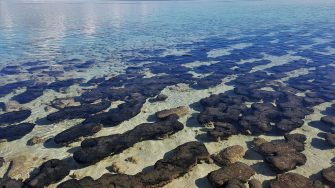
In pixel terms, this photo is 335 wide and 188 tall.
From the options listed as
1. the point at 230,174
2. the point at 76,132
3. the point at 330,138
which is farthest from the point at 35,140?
the point at 330,138

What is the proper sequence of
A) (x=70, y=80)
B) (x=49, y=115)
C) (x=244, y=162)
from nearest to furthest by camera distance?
(x=244, y=162), (x=49, y=115), (x=70, y=80)

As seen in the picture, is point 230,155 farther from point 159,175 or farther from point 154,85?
point 154,85

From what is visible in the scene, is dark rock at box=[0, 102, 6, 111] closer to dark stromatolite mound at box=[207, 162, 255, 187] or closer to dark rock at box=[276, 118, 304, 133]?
dark stromatolite mound at box=[207, 162, 255, 187]

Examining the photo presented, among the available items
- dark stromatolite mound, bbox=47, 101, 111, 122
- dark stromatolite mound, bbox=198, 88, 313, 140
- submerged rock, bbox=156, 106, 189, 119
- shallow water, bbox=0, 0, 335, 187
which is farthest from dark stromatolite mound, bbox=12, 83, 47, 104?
dark stromatolite mound, bbox=198, 88, 313, 140

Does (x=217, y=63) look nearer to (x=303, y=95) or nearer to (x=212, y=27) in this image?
(x=303, y=95)

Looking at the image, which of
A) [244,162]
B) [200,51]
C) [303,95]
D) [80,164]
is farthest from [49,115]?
[200,51]
